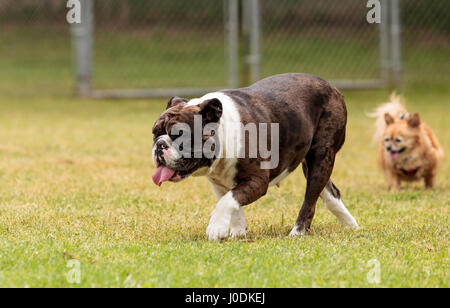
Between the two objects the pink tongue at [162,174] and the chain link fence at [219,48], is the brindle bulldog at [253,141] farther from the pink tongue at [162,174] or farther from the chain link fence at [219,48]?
the chain link fence at [219,48]

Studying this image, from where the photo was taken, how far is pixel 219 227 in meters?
4.60

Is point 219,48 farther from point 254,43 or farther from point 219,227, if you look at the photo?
point 219,227

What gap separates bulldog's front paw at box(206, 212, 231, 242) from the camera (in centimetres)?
459

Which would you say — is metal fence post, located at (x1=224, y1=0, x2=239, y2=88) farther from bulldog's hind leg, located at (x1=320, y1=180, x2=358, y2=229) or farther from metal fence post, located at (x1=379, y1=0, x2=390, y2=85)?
bulldog's hind leg, located at (x1=320, y1=180, x2=358, y2=229)

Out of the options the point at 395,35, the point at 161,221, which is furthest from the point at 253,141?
the point at 395,35

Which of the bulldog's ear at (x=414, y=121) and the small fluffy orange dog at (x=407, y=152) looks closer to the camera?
the small fluffy orange dog at (x=407, y=152)

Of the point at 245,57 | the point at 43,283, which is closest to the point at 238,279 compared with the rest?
the point at 43,283

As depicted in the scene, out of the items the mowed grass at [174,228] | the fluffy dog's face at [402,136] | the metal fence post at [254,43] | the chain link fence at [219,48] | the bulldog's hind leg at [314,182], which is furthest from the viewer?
the chain link fence at [219,48]

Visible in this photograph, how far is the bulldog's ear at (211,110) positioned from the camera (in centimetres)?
449

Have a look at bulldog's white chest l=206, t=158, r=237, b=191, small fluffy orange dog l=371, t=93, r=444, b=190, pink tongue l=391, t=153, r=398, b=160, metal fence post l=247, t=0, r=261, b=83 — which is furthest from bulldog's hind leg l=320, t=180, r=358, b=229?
metal fence post l=247, t=0, r=261, b=83

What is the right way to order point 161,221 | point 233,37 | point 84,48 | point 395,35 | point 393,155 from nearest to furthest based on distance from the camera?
point 161,221, point 393,155, point 84,48, point 233,37, point 395,35

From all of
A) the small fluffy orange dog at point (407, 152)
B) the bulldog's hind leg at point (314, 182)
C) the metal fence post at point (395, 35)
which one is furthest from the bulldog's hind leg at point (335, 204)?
the metal fence post at point (395, 35)

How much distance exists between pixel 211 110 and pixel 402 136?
13.2ft

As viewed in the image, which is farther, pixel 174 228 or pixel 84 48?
pixel 84 48
